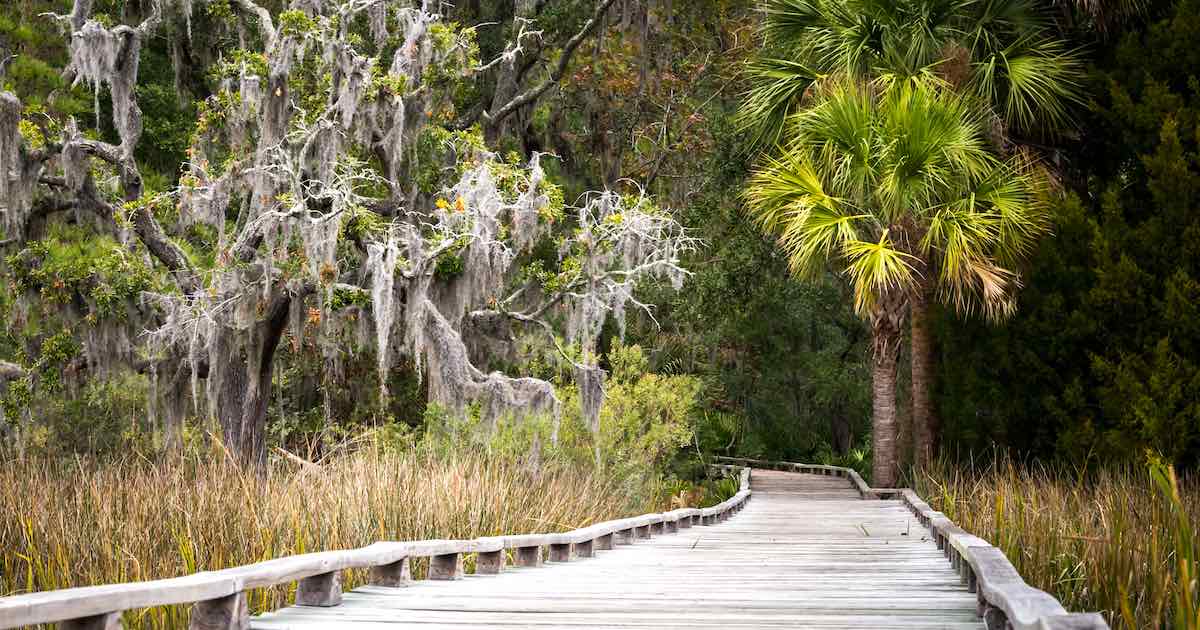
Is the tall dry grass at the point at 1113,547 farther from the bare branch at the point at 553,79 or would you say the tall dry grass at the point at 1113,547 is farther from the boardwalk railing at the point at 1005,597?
the bare branch at the point at 553,79

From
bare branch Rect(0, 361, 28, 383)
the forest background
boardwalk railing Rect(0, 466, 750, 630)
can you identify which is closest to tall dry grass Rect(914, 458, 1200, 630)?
the forest background

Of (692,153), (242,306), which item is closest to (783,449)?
(692,153)

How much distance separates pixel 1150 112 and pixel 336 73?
29.7 feet

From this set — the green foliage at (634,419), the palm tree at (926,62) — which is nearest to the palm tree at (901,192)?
the palm tree at (926,62)

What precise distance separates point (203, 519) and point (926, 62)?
468 inches

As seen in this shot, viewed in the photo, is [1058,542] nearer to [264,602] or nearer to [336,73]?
[264,602]

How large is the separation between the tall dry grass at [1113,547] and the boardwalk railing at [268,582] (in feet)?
8.77

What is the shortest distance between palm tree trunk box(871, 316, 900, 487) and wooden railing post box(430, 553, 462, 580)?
1142cm

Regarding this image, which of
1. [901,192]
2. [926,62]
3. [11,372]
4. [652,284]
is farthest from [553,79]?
[11,372]

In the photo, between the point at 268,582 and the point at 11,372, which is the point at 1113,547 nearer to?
the point at 268,582

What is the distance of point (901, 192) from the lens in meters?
14.1

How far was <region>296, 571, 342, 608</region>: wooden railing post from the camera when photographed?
4918 mm

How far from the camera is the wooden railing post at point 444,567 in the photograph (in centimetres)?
629

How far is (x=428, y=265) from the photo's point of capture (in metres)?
14.0
